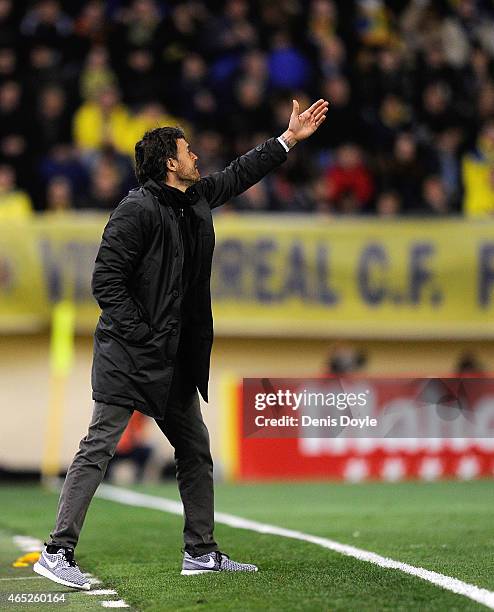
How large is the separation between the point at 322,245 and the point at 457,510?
6.46 m

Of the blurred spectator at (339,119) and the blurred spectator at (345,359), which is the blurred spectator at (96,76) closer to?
the blurred spectator at (339,119)

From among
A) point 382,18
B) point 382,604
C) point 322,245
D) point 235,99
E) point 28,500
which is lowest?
point 28,500

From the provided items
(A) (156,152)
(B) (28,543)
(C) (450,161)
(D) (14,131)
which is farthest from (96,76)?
(A) (156,152)

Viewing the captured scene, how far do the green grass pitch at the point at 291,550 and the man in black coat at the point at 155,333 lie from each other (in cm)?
34

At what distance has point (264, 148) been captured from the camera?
7180 mm

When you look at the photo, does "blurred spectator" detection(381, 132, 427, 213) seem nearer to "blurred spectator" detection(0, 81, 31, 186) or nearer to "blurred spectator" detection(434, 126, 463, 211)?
"blurred spectator" detection(434, 126, 463, 211)

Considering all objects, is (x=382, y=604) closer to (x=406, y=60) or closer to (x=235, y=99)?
(x=235, y=99)

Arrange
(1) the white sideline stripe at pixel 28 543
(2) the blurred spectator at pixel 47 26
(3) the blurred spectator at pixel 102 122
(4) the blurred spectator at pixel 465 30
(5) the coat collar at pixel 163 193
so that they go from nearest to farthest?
(5) the coat collar at pixel 163 193
(1) the white sideline stripe at pixel 28 543
(3) the blurred spectator at pixel 102 122
(2) the blurred spectator at pixel 47 26
(4) the blurred spectator at pixel 465 30

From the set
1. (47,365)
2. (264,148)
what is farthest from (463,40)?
(264,148)

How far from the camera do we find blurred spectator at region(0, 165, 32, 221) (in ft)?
55.2

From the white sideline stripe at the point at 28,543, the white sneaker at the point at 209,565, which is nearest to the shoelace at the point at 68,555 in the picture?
the white sneaker at the point at 209,565

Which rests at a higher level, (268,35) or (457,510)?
(268,35)

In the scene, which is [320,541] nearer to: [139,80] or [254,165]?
[254,165]

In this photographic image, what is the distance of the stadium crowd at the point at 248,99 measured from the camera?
1752 centimetres
